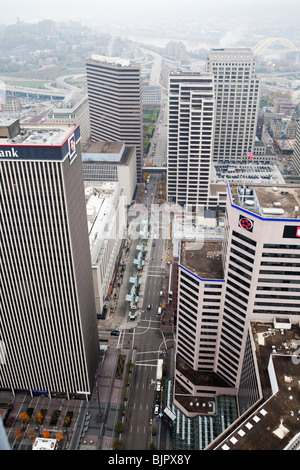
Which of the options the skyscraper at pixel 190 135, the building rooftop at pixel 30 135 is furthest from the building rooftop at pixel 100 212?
the building rooftop at pixel 30 135

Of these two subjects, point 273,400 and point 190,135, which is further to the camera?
point 190,135

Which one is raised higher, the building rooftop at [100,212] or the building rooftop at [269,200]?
the building rooftop at [269,200]

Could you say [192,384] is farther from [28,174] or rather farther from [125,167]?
[125,167]

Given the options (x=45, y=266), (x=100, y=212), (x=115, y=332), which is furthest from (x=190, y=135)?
(x=45, y=266)

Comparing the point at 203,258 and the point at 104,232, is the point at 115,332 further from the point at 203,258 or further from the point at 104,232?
the point at 203,258

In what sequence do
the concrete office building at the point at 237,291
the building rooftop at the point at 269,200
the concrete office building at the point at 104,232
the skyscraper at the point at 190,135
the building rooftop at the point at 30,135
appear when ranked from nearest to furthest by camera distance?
the building rooftop at the point at 269,200 < the concrete office building at the point at 237,291 < the building rooftop at the point at 30,135 < the concrete office building at the point at 104,232 < the skyscraper at the point at 190,135

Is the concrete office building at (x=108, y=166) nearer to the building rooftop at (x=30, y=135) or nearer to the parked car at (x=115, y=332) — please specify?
the parked car at (x=115, y=332)

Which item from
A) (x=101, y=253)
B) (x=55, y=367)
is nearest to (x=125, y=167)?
(x=101, y=253)

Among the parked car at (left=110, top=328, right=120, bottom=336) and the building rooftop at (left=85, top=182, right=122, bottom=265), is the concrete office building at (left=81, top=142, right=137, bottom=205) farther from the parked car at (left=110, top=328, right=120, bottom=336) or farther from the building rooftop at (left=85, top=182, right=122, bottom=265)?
the parked car at (left=110, top=328, right=120, bottom=336)
